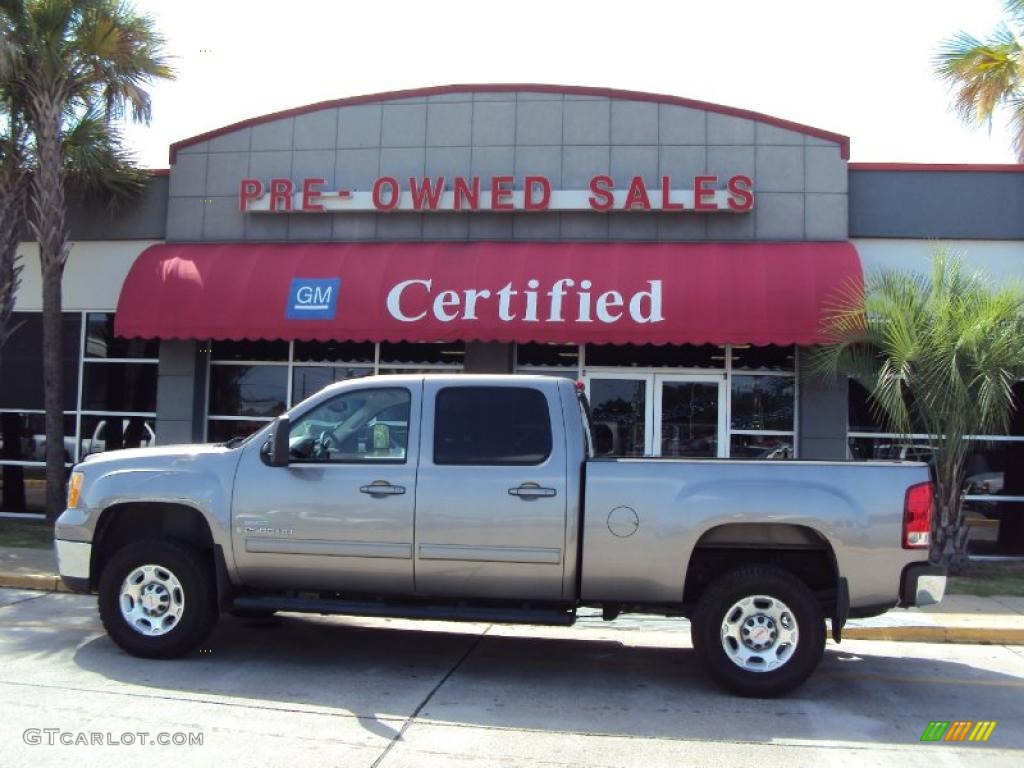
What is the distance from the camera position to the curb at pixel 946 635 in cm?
809

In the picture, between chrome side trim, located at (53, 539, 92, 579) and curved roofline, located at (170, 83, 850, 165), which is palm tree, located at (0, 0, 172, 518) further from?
chrome side trim, located at (53, 539, 92, 579)

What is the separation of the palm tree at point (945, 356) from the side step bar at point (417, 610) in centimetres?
600

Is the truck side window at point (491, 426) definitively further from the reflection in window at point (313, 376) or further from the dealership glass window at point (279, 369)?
the reflection in window at point (313, 376)

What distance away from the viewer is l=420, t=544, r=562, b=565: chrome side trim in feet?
19.8

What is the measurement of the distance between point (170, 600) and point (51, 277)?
817cm

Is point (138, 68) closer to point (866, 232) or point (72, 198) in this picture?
point (72, 198)

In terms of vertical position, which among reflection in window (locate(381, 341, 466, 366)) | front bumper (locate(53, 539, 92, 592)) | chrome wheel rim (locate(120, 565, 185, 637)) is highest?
reflection in window (locate(381, 341, 466, 366))

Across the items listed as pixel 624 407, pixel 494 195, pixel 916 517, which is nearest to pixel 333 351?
pixel 494 195

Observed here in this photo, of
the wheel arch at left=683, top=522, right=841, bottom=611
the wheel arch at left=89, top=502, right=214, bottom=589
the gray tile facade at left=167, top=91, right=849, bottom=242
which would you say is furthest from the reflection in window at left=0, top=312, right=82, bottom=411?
the wheel arch at left=683, top=522, right=841, bottom=611

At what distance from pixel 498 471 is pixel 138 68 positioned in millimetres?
10215

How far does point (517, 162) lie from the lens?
13.5 m

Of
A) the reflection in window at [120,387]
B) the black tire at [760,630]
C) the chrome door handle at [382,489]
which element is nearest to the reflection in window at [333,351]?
the reflection in window at [120,387]

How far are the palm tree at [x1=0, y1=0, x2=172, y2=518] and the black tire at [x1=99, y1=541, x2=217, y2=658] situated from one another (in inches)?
288

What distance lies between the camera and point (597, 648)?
7527 millimetres
